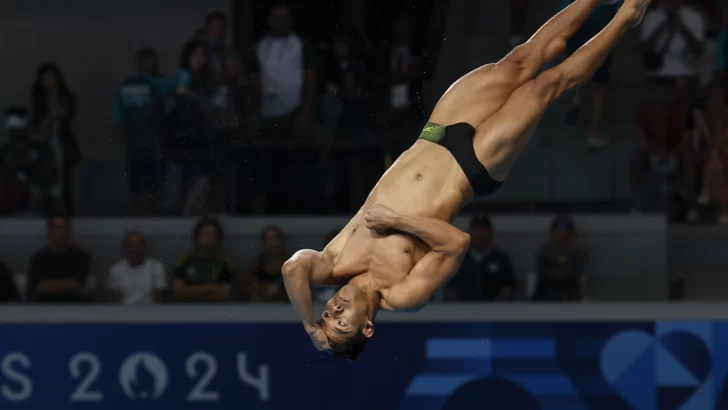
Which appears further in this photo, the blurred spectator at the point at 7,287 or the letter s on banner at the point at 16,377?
the blurred spectator at the point at 7,287

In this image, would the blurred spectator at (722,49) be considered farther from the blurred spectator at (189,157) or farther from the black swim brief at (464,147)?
the blurred spectator at (189,157)

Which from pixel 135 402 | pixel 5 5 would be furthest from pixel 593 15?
pixel 5 5

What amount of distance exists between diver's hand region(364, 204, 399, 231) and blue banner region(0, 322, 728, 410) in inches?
103

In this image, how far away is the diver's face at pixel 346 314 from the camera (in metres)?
6.88

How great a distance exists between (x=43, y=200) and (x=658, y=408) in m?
4.75

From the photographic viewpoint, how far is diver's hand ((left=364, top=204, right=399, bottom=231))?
691 centimetres

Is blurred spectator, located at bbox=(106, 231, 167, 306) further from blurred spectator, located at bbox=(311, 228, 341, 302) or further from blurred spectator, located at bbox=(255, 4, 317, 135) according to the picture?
blurred spectator, located at bbox=(255, 4, 317, 135)

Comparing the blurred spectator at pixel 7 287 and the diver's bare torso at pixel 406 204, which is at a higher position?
the diver's bare torso at pixel 406 204

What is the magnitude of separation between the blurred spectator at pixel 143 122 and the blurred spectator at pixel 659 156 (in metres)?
3.51

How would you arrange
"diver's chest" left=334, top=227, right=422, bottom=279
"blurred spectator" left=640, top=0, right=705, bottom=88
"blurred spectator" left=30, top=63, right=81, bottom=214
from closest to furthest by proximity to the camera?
1. "diver's chest" left=334, top=227, right=422, bottom=279
2. "blurred spectator" left=30, top=63, right=81, bottom=214
3. "blurred spectator" left=640, top=0, right=705, bottom=88

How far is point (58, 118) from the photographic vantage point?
1023cm

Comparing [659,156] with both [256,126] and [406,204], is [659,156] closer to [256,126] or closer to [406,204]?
Answer: [256,126]

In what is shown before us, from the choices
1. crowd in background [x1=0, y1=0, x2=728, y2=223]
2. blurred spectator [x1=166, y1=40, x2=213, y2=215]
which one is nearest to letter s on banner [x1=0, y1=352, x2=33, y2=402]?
crowd in background [x1=0, y1=0, x2=728, y2=223]

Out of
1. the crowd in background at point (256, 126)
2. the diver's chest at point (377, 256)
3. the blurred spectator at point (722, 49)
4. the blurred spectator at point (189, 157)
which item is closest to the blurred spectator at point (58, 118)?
the crowd in background at point (256, 126)
